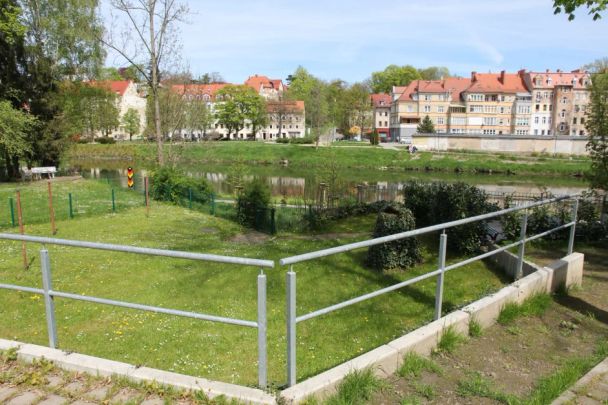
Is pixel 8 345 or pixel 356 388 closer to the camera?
pixel 356 388

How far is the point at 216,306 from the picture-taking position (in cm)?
753

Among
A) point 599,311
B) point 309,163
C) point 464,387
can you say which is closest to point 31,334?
point 464,387

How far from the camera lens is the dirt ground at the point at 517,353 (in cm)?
389

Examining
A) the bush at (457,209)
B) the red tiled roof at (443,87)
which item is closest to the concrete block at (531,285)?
the bush at (457,209)

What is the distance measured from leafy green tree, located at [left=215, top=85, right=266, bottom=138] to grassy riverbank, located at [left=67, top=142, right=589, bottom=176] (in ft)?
59.4

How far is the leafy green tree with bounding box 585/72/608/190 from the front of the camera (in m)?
10.8

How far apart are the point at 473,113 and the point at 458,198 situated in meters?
83.8

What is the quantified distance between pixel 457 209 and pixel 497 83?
290 feet

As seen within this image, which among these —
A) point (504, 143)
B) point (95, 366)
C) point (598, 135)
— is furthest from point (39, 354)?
point (504, 143)

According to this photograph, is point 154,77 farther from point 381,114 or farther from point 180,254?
point 381,114

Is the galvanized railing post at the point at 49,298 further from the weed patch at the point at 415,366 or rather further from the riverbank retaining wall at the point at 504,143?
the riverbank retaining wall at the point at 504,143

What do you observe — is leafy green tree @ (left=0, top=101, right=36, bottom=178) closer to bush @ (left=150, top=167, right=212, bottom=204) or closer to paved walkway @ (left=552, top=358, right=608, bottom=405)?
bush @ (left=150, top=167, right=212, bottom=204)

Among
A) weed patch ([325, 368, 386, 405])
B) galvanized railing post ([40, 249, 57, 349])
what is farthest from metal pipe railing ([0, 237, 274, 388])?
weed patch ([325, 368, 386, 405])

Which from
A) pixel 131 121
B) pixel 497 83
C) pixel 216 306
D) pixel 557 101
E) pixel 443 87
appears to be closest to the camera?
pixel 216 306
